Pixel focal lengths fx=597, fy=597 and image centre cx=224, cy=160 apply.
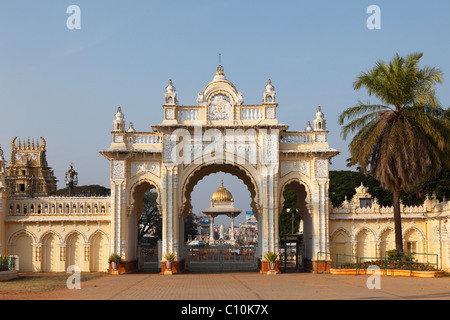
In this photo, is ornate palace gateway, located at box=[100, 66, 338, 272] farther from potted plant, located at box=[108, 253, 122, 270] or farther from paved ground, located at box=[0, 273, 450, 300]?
paved ground, located at box=[0, 273, 450, 300]

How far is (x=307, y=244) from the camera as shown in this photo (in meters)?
32.6

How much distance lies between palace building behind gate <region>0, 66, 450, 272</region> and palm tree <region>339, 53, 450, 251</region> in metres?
2.78

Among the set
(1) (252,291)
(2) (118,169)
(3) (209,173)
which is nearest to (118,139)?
(2) (118,169)

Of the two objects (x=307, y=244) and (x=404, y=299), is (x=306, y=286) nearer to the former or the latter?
(x=404, y=299)

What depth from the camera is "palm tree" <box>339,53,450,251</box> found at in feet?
86.6

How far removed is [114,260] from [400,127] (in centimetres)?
1504

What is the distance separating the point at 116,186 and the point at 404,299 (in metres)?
17.8

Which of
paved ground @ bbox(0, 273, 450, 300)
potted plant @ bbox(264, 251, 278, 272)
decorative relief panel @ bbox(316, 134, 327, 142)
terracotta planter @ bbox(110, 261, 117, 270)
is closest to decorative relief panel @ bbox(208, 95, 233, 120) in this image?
decorative relief panel @ bbox(316, 134, 327, 142)

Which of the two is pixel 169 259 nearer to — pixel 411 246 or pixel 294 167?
pixel 294 167

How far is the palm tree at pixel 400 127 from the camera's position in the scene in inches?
1040

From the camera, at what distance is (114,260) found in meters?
29.5

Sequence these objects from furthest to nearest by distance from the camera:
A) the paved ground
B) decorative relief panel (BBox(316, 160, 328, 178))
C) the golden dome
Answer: the golden dome, decorative relief panel (BBox(316, 160, 328, 178)), the paved ground
